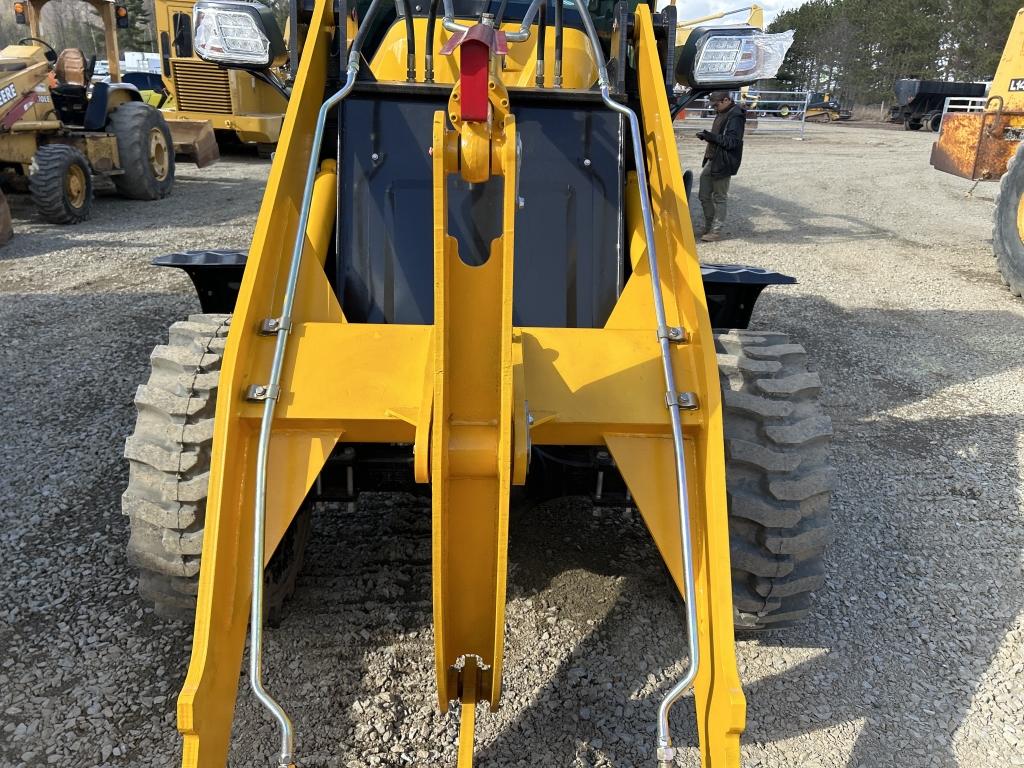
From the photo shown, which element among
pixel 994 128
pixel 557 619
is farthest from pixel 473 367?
pixel 994 128

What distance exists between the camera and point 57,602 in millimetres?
3023

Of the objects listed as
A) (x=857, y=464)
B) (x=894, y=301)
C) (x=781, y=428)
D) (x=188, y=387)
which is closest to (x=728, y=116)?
(x=894, y=301)

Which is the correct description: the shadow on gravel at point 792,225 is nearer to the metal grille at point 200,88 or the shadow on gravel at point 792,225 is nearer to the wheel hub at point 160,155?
the wheel hub at point 160,155

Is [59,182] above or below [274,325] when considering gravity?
below

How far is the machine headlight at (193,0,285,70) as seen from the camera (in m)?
2.70

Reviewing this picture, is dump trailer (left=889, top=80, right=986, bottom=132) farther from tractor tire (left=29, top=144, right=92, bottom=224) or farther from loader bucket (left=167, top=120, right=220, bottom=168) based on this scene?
tractor tire (left=29, top=144, right=92, bottom=224)

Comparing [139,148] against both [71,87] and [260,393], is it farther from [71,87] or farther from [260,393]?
[260,393]

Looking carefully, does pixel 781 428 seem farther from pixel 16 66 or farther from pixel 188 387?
pixel 16 66

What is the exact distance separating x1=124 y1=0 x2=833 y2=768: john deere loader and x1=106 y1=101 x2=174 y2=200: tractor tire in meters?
8.87

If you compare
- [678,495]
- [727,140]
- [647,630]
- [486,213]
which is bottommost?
[647,630]

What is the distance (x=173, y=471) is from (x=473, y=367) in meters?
1.22

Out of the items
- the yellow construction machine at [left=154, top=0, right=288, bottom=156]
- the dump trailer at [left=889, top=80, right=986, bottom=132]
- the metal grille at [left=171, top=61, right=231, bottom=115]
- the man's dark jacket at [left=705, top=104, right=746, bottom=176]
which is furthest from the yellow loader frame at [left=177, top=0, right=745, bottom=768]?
the dump trailer at [left=889, top=80, right=986, bottom=132]

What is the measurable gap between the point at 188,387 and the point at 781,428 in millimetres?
1907

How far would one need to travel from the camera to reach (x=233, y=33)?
274 centimetres
